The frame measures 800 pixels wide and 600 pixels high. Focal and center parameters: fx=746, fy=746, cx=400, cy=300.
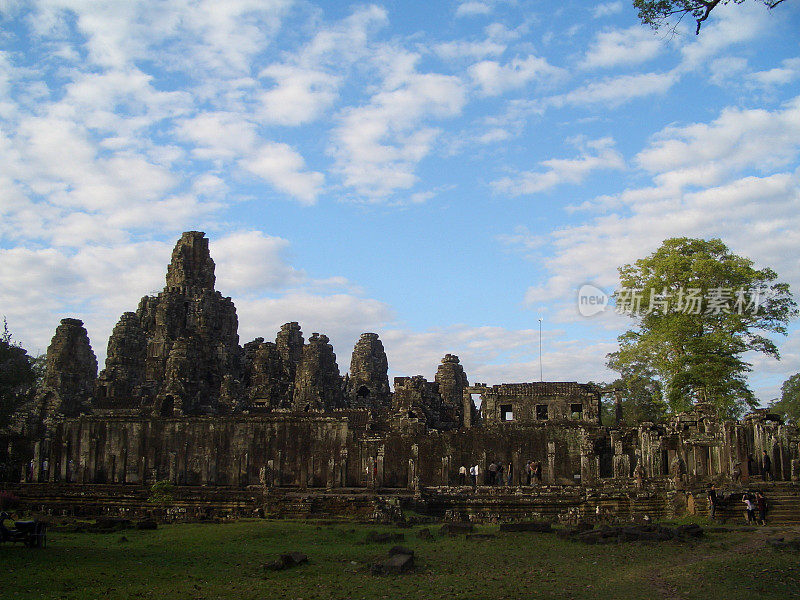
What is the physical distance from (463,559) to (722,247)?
30.1 m

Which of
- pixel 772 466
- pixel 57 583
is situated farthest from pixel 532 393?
pixel 57 583

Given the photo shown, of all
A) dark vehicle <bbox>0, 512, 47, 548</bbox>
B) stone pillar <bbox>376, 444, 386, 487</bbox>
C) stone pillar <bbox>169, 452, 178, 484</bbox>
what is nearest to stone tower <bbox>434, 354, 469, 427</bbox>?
stone pillar <bbox>376, 444, 386, 487</bbox>

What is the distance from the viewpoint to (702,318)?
40.0 m

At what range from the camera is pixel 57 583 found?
48.2ft

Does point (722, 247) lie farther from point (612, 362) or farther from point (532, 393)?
point (532, 393)

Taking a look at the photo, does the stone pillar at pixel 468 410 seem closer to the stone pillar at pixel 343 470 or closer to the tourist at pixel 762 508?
the stone pillar at pixel 343 470

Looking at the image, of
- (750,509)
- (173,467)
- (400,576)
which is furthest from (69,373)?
(750,509)

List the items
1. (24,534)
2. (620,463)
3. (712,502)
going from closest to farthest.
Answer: (24,534)
(712,502)
(620,463)

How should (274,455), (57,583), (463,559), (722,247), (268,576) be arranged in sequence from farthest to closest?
1. (722,247)
2. (274,455)
3. (463,559)
4. (268,576)
5. (57,583)

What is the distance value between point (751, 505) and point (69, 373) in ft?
133

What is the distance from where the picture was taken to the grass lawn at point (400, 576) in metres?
→ 14.2

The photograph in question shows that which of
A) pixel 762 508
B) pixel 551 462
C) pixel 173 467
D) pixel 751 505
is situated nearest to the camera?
pixel 762 508

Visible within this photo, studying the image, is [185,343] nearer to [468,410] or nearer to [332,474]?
[332,474]

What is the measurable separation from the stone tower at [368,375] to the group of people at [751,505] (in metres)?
34.8
